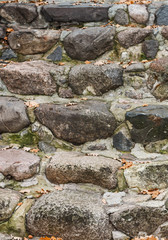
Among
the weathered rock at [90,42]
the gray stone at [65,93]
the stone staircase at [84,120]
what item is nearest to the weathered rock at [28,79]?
the stone staircase at [84,120]

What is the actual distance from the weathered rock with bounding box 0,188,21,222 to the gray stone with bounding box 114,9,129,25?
378cm

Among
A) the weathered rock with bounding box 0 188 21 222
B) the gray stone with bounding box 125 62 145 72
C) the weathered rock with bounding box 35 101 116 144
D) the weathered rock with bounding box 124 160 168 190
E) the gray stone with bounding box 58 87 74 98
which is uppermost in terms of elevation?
the gray stone with bounding box 125 62 145 72

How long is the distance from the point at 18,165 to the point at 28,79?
161 cm

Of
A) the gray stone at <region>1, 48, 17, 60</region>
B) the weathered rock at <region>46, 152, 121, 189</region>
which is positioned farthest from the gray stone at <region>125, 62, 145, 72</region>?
the gray stone at <region>1, 48, 17, 60</region>

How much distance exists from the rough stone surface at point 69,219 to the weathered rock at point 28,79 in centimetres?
213

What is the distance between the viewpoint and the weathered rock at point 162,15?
15.6ft

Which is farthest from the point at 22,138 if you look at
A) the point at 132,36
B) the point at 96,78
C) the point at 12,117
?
the point at 132,36

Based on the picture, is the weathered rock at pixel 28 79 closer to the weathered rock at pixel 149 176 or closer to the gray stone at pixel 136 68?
the gray stone at pixel 136 68

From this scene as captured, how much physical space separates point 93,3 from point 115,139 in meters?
3.21

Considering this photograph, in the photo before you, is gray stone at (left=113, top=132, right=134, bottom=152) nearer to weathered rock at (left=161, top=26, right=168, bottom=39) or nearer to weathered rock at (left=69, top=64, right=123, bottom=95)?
weathered rock at (left=69, top=64, right=123, bottom=95)

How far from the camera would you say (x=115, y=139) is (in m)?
3.84

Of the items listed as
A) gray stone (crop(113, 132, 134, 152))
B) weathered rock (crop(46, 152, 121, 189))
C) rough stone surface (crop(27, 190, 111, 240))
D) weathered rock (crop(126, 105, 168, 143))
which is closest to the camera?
rough stone surface (crop(27, 190, 111, 240))

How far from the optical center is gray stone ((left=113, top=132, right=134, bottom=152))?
12.3 ft

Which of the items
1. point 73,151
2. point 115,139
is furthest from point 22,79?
point 115,139
